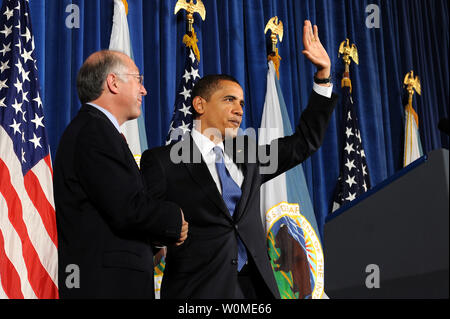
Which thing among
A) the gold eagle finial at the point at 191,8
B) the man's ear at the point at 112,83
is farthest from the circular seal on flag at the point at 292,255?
the man's ear at the point at 112,83

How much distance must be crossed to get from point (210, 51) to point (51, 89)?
4.54 feet

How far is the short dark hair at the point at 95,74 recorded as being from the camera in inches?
80.7

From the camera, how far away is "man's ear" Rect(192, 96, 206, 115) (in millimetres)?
2691

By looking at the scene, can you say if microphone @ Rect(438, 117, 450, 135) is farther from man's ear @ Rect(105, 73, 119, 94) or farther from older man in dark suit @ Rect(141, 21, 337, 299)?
man's ear @ Rect(105, 73, 119, 94)

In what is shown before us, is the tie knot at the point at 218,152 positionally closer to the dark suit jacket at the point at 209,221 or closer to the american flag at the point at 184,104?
the dark suit jacket at the point at 209,221

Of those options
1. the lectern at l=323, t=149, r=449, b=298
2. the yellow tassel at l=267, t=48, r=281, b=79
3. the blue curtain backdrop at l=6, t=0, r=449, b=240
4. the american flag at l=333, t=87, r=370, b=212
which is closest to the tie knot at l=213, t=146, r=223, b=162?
the lectern at l=323, t=149, r=449, b=298

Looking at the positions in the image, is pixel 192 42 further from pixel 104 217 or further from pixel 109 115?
pixel 104 217

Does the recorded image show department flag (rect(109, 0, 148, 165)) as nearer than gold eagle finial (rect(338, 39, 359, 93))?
Yes

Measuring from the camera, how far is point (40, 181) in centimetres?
334

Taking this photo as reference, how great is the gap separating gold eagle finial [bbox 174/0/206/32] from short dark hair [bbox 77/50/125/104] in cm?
239

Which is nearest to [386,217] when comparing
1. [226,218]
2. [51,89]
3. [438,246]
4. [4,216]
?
[438,246]

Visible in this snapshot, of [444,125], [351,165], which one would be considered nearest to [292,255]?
[351,165]

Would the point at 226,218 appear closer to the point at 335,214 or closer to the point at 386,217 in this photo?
the point at 335,214
